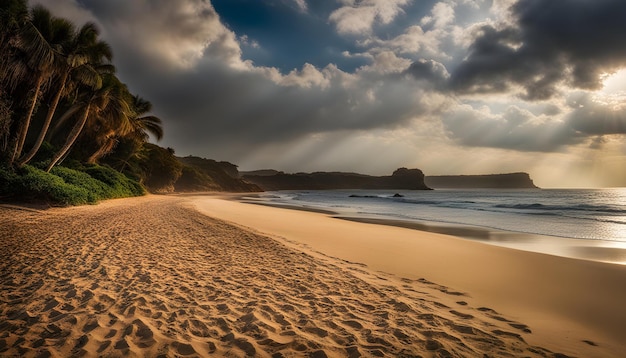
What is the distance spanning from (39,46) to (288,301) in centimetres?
1910

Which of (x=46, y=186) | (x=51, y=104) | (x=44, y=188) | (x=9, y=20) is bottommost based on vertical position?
(x=44, y=188)

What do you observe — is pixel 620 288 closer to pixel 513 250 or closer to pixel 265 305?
pixel 513 250

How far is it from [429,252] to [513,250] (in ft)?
9.39

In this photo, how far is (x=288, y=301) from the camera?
4480mm

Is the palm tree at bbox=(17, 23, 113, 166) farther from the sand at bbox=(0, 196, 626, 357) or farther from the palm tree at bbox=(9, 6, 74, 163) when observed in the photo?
the sand at bbox=(0, 196, 626, 357)

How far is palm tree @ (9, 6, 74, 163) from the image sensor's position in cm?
1412

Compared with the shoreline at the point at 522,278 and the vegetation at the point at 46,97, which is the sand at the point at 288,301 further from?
the vegetation at the point at 46,97

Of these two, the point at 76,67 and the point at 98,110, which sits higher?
the point at 76,67

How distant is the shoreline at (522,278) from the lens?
391 cm

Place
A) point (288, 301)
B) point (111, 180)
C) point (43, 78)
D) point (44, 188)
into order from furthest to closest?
point (111, 180)
point (43, 78)
point (44, 188)
point (288, 301)

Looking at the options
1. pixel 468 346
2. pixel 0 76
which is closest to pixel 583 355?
pixel 468 346

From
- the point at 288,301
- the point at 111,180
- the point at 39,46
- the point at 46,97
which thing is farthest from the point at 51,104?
the point at 288,301

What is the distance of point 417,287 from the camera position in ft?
17.7

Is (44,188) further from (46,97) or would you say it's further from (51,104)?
(46,97)
